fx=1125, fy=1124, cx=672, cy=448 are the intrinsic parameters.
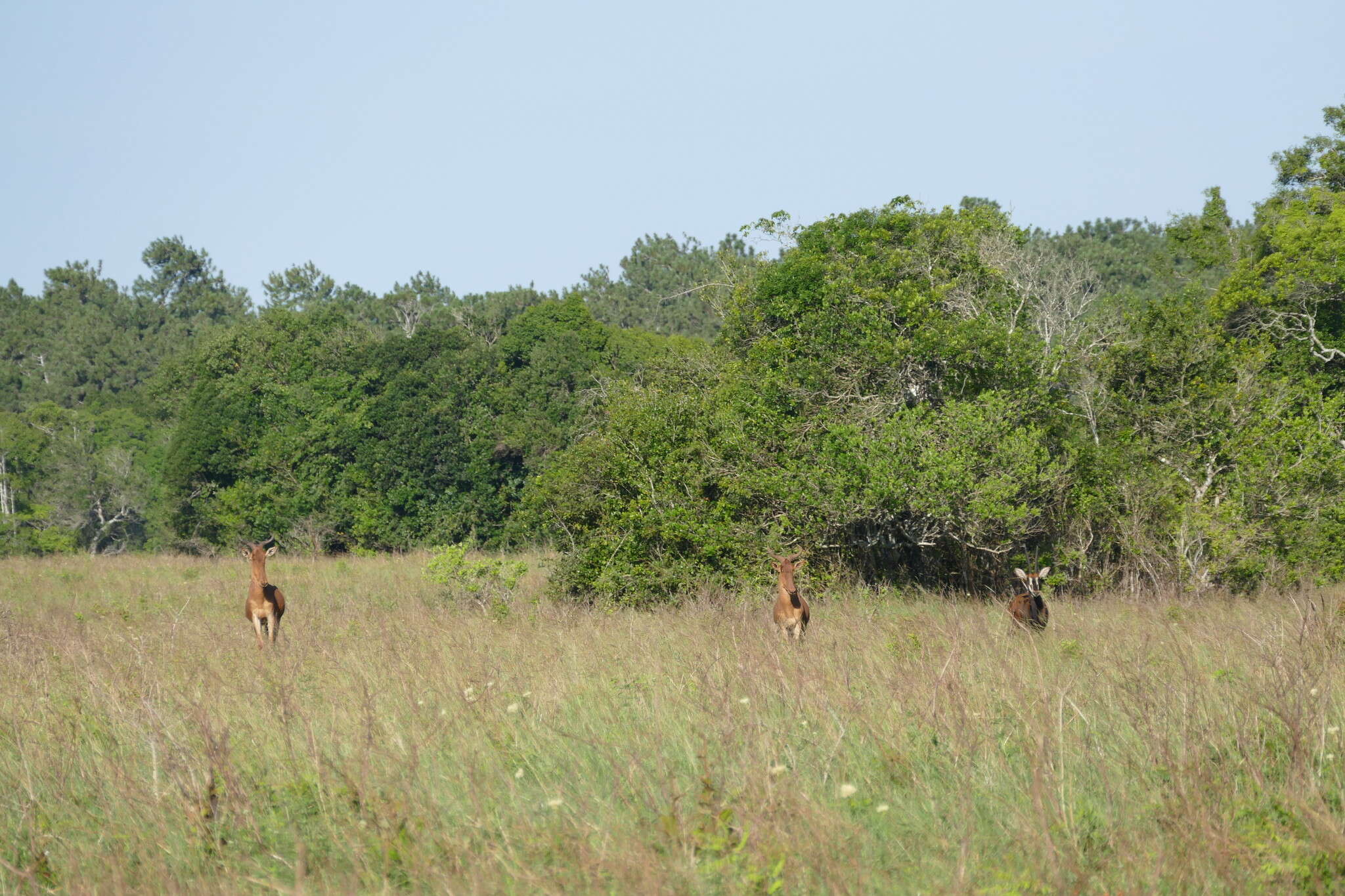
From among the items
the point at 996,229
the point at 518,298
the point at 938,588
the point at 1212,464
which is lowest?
the point at 938,588

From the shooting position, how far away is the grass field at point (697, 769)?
4.15 meters

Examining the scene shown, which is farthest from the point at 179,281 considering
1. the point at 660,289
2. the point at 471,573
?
the point at 471,573

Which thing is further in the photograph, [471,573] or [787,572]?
[471,573]

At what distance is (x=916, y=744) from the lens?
576cm

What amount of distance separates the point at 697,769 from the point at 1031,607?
661cm

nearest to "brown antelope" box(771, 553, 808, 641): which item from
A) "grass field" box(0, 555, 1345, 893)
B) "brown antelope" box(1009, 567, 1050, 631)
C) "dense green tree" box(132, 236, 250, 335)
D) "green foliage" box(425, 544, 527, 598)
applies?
"grass field" box(0, 555, 1345, 893)

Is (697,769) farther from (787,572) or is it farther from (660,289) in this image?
(660,289)

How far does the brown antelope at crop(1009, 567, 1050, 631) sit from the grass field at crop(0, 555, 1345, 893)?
1.23 metres

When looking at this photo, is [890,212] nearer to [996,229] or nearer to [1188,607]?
[996,229]

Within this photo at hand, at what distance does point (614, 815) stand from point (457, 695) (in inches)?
105

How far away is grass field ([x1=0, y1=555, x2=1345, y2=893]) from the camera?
4.15 meters

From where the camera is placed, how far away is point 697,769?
536 centimetres

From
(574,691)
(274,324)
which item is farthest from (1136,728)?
(274,324)

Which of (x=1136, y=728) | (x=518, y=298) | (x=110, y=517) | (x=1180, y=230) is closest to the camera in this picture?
(x=1136, y=728)
